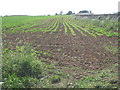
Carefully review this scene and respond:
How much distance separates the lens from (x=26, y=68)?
501cm

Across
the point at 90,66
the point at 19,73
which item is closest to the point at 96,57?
the point at 90,66

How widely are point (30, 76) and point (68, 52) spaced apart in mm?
3557

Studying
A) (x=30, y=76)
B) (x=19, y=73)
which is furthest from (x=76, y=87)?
(x=19, y=73)

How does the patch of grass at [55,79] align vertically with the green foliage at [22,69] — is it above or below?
below

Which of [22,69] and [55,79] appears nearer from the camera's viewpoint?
[55,79]

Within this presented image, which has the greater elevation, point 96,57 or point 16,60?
point 16,60

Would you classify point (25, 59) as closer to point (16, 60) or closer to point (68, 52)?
point (16, 60)

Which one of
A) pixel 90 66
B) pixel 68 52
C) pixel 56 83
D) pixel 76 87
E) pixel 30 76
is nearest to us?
pixel 76 87

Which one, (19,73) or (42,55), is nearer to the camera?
(19,73)

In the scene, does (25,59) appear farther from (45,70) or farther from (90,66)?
(90,66)

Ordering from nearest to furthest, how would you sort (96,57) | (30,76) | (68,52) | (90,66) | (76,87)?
(76,87), (30,76), (90,66), (96,57), (68,52)

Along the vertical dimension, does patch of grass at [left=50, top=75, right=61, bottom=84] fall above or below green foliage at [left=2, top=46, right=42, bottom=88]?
below

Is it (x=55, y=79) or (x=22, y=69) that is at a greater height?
(x=22, y=69)

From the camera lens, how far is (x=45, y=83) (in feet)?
14.9
